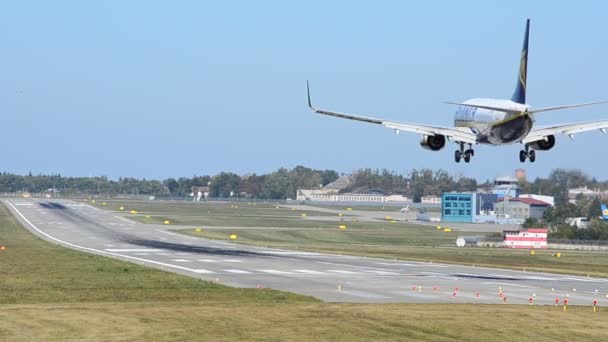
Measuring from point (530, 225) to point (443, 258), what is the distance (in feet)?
202

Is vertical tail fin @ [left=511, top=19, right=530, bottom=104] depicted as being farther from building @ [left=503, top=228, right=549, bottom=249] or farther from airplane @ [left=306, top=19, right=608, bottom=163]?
building @ [left=503, top=228, right=549, bottom=249]

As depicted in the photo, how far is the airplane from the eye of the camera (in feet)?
200

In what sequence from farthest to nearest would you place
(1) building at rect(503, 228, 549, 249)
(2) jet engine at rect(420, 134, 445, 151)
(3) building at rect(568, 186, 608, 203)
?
1. (3) building at rect(568, 186, 608, 203)
2. (1) building at rect(503, 228, 549, 249)
3. (2) jet engine at rect(420, 134, 445, 151)

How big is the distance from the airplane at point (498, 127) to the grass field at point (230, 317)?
901 centimetres

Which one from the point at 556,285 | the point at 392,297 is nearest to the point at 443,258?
the point at 556,285

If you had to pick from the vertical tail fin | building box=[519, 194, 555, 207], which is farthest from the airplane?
building box=[519, 194, 555, 207]

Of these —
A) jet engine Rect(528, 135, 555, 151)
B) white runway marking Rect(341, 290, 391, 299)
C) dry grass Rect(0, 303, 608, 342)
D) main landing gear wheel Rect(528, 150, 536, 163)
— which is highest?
jet engine Rect(528, 135, 555, 151)

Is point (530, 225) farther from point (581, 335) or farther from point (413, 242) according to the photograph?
point (581, 335)

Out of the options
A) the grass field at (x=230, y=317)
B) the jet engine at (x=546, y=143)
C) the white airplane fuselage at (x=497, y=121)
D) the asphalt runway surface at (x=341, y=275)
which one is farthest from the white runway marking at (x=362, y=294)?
the jet engine at (x=546, y=143)

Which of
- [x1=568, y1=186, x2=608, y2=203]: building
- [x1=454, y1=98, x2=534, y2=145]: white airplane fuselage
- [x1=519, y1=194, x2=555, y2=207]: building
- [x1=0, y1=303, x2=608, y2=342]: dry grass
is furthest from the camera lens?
[x1=519, y1=194, x2=555, y2=207]: building

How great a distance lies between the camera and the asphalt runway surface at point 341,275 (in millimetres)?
69125

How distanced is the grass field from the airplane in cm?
901

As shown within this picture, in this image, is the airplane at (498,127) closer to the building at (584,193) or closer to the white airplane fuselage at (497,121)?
the white airplane fuselage at (497,121)

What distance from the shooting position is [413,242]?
151 metres
